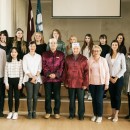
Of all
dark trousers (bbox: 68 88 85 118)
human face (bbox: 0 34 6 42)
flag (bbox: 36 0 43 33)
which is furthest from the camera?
flag (bbox: 36 0 43 33)

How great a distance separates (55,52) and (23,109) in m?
1.24

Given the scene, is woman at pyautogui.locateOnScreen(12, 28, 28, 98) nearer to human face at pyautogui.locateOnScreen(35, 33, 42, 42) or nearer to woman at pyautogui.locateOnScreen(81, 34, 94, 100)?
human face at pyautogui.locateOnScreen(35, 33, 42, 42)

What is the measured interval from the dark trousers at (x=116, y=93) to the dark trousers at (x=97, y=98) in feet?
0.63

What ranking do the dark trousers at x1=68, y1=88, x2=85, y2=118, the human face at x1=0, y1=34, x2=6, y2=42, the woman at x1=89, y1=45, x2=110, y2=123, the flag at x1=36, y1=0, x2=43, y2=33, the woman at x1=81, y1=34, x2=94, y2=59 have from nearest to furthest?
the woman at x1=89, y1=45, x2=110, y2=123 < the dark trousers at x1=68, y1=88, x2=85, y2=118 < the human face at x1=0, y1=34, x2=6, y2=42 < the woman at x1=81, y1=34, x2=94, y2=59 < the flag at x1=36, y1=0, x2=43, y2=33

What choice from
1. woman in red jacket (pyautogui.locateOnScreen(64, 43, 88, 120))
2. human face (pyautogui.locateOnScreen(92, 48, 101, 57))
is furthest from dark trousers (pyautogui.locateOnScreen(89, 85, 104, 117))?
human face (pyautogui.locateOnScreen(92, 48, 101, 57))

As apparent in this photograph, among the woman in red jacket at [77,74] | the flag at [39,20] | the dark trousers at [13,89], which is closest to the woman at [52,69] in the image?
the woman in red jacket at [77,74]

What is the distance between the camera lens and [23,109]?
5.05 metres

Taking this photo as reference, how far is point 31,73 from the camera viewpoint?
4.56 meters

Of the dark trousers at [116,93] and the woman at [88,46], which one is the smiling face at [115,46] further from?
the woman at [88,46]

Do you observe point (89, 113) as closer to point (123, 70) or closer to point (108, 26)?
point (123, 70)

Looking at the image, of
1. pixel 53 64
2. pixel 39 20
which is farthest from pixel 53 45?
pixel 39 20

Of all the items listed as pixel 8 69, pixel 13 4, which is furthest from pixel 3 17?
pixel 8 69

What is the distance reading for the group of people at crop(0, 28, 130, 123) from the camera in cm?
447

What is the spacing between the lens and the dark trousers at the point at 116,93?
14.7ft
